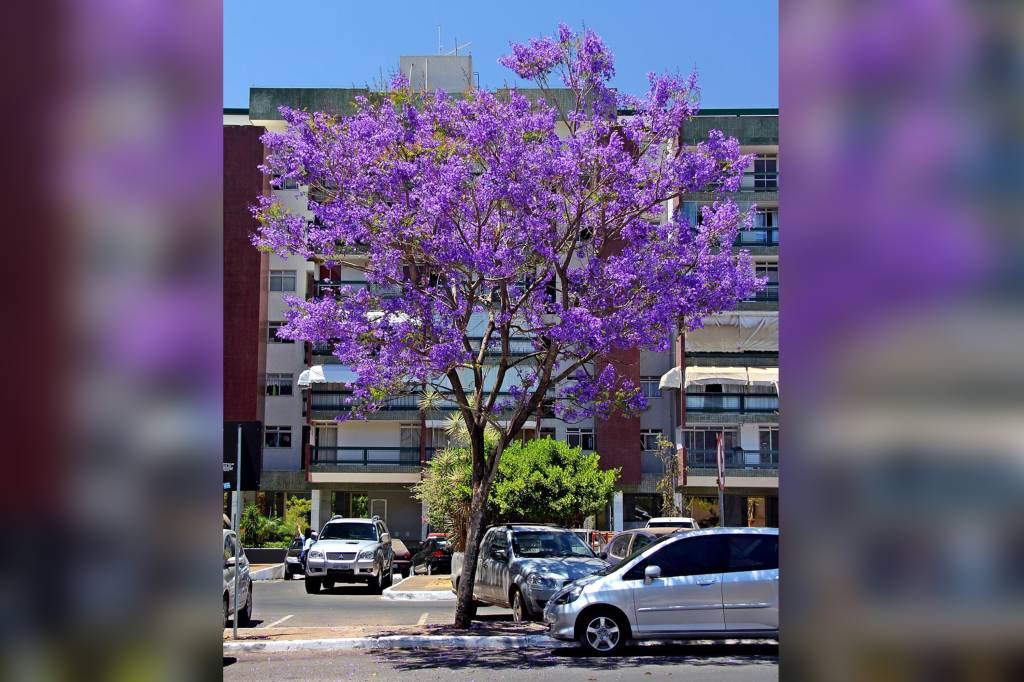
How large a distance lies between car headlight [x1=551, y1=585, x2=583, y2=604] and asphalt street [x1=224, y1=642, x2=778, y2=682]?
0.67m

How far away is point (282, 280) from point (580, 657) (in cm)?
4080

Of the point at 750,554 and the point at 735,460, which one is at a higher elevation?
the point at 750,554

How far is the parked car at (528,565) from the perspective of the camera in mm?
17719

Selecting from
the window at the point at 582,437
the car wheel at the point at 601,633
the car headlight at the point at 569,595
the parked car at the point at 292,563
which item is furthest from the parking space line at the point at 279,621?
the window at the point at 582,437

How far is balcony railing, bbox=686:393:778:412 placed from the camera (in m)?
48.4

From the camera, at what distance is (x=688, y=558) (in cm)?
1412

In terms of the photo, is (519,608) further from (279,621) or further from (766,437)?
(766,437)

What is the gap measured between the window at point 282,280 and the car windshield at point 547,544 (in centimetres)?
3484

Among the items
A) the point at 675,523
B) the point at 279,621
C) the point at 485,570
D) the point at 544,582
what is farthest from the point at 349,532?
the point at 544,582

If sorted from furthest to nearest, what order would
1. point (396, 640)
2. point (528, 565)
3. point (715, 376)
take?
point (715, 376), point (528, 565), point (396, 640)
